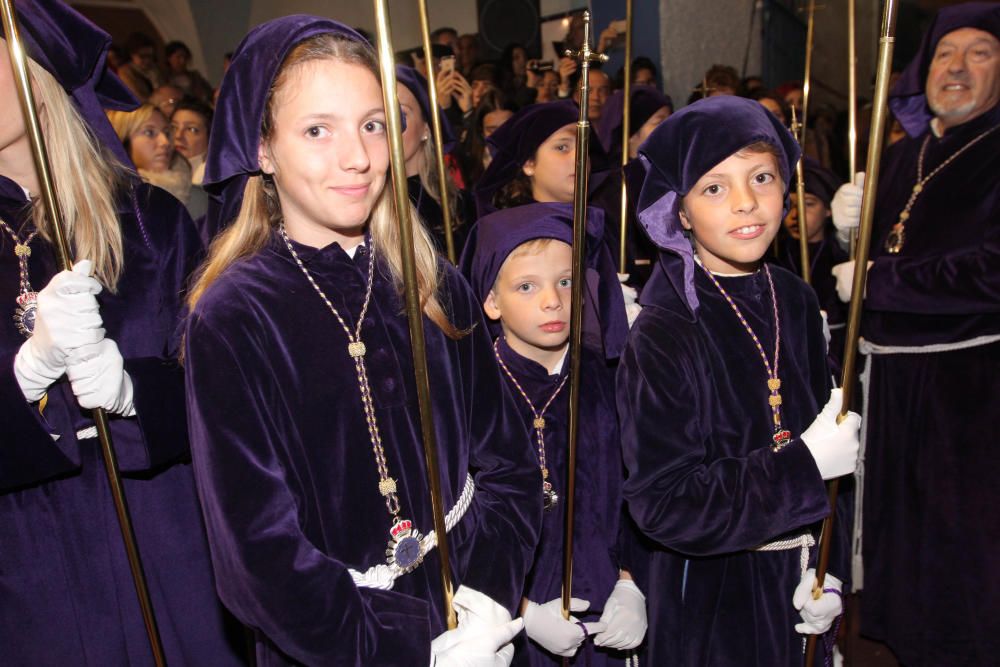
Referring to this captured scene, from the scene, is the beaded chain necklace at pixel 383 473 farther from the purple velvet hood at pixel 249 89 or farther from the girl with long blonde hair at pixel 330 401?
the purple velvet hood at pixel 249 89

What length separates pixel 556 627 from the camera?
2037 millimetres

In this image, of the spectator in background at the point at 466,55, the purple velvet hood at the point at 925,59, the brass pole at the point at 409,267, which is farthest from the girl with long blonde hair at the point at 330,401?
the spectator in background at the point at 466,55

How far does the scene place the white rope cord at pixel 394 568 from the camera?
1435 mm

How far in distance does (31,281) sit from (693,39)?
20.7 feet

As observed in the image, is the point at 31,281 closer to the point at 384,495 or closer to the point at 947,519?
the point at 384,495

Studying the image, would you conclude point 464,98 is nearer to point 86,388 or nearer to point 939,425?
point 939,425

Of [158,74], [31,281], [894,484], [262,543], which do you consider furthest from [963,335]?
[158,74]

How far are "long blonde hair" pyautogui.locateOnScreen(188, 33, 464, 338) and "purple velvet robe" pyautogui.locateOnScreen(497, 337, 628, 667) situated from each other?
0.74 metres

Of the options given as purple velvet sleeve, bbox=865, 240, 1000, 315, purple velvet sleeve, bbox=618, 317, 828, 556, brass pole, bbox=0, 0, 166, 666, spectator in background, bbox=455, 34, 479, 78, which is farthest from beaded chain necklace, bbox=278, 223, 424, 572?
spectator in background, bbox=455, 34, 479, 78

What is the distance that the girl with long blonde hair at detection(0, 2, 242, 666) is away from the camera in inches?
65.9

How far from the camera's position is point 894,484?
3051 mm

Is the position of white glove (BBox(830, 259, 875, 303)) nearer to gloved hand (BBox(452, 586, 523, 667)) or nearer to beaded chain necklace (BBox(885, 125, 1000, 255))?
beaded chain necklace (BBox(885, 125, 1000, 255))

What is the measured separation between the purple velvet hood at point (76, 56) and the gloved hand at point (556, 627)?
1.50m

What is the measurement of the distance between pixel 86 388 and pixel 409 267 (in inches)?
32.0
